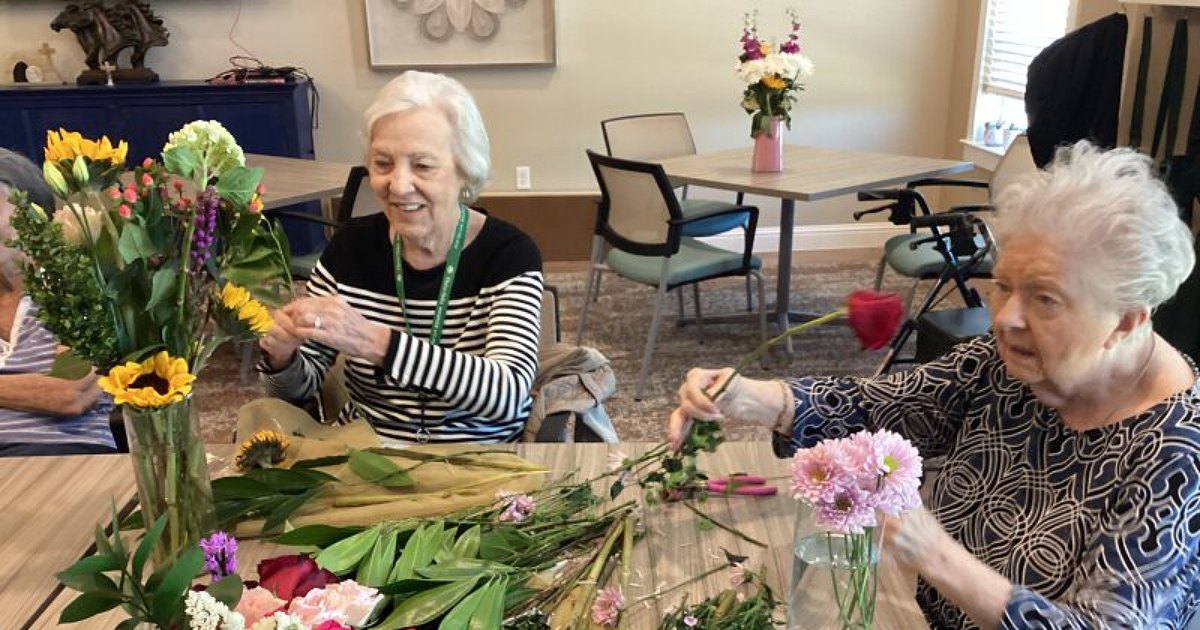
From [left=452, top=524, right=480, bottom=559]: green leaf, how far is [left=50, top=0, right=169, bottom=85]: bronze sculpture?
14.3 ft

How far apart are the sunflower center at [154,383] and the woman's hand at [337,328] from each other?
431mm

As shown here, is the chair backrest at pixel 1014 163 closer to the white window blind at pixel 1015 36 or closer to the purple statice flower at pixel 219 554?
the white window blind at pixel 1015 36

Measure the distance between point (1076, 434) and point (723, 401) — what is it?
0.47 m

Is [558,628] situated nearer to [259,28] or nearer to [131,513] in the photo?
[131,513]

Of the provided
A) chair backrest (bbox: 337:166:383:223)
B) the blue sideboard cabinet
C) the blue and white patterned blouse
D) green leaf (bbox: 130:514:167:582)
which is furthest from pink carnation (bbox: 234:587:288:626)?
the blue sideboard cabinet

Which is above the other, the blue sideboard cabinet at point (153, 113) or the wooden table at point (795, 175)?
the blue sideboard cabinet at point (153, 113)

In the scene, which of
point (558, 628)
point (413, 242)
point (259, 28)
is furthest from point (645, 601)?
point (259, 28)

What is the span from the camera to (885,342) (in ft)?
3.40

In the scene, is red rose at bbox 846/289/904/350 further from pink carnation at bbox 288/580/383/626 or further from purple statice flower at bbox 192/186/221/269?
purple statice flower at bbox 192/186/221/269

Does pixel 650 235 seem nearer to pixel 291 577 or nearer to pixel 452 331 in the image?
pixel 452 331

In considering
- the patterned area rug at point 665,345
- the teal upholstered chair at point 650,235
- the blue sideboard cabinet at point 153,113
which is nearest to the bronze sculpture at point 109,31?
the blue sideboard cabinet at point 153,113

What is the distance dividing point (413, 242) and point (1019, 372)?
1108 mm

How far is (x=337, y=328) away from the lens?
1521 millimetres

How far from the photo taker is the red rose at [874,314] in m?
1.00
